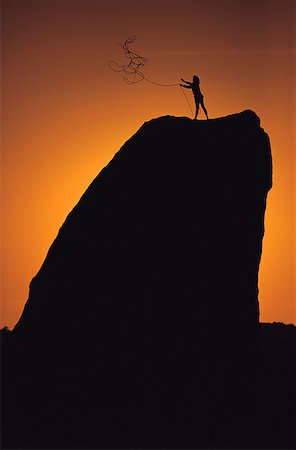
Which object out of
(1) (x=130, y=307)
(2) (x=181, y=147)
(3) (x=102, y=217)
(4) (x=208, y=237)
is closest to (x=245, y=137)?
(2) (x=181, y=147)

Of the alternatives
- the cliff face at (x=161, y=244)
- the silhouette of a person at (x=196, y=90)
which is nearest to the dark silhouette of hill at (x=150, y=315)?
the cliff face at (x=161, y=244)

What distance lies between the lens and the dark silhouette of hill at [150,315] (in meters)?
11.6

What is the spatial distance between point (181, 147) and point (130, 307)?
3.45 metres

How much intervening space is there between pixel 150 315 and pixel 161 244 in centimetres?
138

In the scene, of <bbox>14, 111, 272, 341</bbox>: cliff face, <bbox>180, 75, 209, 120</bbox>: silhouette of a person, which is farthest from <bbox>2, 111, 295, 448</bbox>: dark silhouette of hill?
<bbox>180, 75, 209, 120</bbox>: silhouette of a person

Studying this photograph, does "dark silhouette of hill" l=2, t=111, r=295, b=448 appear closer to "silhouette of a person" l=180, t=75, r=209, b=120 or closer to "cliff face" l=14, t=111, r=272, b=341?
"cliff face" l=14, t=111, r=272, b=341

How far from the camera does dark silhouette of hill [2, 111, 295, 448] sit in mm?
11633

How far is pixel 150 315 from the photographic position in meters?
11.6

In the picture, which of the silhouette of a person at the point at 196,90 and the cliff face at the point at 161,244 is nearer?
the cliff face at the point at 161,244

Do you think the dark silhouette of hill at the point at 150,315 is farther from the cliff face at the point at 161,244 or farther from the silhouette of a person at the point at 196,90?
the silhouette of a person at the point at 196,90

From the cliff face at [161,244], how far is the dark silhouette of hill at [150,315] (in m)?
0.02

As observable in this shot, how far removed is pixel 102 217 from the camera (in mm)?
12203

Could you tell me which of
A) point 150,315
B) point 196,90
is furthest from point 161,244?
point 196,90

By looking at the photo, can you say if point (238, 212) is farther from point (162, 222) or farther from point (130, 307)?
point (130, 307)
